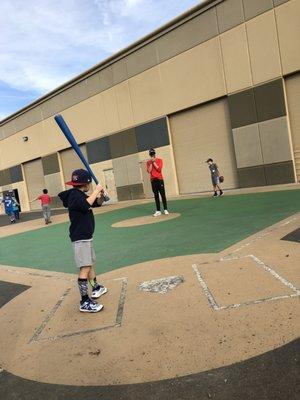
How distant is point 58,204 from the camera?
3111 cm

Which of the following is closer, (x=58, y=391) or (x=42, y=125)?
(x=58, y=391)

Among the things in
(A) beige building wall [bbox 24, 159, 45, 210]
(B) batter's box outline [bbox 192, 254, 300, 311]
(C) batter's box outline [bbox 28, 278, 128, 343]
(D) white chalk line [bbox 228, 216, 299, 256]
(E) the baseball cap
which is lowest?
(C) batter's box outline [bbox 28, 278, 128, 343]

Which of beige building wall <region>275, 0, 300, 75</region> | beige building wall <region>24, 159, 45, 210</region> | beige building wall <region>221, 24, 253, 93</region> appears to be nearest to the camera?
beige building wall <region>275, 0, 300, 75</region>

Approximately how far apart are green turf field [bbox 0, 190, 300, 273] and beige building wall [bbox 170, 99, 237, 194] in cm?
556

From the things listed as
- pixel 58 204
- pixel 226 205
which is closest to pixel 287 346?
pixel 226 205

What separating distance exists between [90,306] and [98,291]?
587 mm

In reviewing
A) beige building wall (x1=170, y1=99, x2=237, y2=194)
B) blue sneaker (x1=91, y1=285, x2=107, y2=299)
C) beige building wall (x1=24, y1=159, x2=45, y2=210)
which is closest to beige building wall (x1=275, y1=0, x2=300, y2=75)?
beige building wall (x1=170, y1=99, x2=237, y2=194)

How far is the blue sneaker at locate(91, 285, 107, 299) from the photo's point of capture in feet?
19.8

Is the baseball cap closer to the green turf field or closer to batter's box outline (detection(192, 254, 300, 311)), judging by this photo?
batter's box outline (detection(192, 254, 300, 311))

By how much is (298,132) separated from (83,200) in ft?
45.1

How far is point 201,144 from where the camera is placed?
20.8 m

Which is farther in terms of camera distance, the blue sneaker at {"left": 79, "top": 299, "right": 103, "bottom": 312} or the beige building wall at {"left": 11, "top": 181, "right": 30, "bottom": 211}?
the beige building wall at {"left": 11, "top": 181, "right": 30, "bottom": 211}

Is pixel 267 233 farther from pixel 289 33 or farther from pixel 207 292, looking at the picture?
pixel 289 33

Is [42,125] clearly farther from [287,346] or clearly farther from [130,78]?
[287,346]
